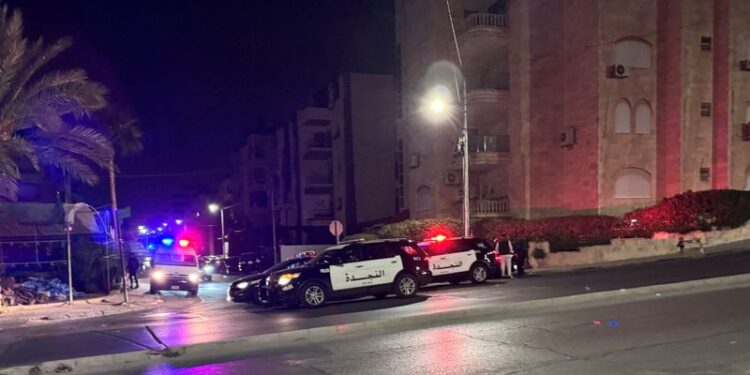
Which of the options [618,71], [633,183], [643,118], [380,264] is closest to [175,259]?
[380,264]

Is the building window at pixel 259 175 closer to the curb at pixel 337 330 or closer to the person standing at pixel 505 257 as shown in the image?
the person standing at pixel 505 257

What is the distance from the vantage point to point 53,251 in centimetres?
2161

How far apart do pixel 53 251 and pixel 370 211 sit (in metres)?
24.7

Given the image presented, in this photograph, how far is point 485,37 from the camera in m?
30.2

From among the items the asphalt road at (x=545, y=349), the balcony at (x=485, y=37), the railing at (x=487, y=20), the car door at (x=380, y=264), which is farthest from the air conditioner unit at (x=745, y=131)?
the car door at (x=380, y=264)

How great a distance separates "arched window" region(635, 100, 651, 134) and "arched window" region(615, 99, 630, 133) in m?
0.44

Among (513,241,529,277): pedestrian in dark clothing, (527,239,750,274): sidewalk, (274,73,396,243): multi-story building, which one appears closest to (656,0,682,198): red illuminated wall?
(527,239,750,274): sidewalk

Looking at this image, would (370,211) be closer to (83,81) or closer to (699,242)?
(699,242)

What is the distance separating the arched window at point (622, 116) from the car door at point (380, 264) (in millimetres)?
16464

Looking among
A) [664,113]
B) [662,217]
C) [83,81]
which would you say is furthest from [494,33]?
[83,81]

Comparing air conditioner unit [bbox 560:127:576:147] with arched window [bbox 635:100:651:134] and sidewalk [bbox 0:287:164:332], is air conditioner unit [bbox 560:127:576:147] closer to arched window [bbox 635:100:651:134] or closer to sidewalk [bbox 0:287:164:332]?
arched window [bbox 635:100:651:134]

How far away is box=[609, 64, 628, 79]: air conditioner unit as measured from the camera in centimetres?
2611

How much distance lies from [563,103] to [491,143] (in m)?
4.20

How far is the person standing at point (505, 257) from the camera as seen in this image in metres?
20.0
